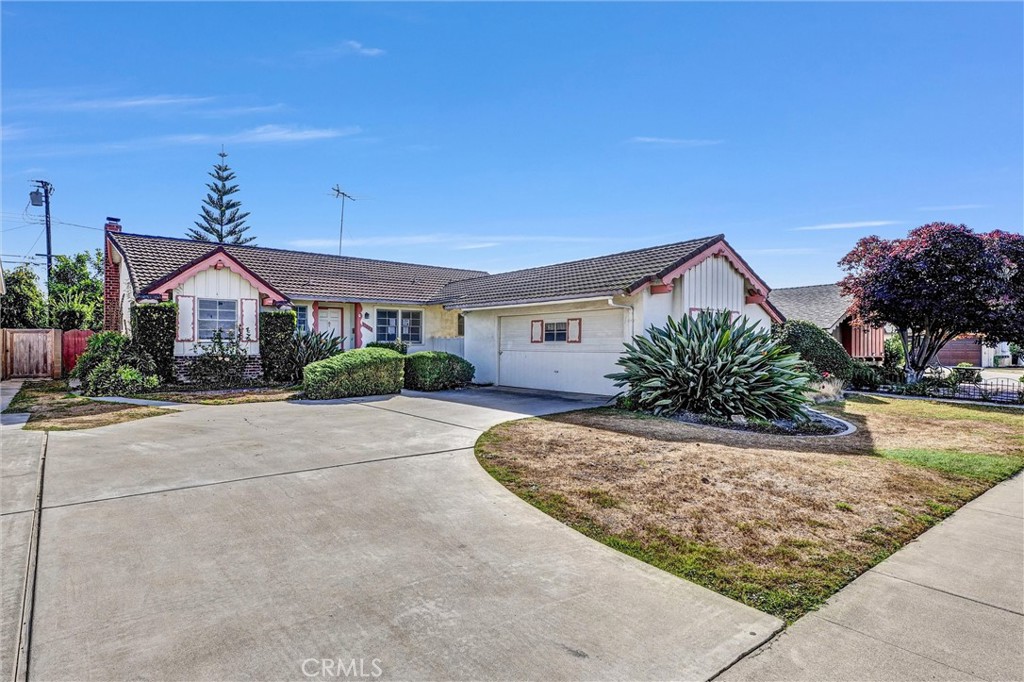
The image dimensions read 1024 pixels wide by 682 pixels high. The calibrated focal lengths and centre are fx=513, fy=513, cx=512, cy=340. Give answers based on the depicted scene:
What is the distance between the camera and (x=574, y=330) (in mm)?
14039

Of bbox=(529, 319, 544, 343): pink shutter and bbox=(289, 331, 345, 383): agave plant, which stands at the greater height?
bbox=(529, 319, 544, 343): pink shutter

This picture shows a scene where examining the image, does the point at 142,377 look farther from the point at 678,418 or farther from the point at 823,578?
the point at 823,578

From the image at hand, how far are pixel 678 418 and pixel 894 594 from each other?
669 cm

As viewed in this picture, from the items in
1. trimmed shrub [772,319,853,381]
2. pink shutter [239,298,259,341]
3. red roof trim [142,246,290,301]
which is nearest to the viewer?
red roof trim [142,246,290,301]

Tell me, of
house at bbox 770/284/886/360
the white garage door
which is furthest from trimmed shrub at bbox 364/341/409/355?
house at bbox 770/284/886/360

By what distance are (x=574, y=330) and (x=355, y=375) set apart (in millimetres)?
5873

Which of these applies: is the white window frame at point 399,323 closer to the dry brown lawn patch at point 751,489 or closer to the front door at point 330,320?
the front door at point 330,320

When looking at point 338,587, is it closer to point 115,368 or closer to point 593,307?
point 593,307

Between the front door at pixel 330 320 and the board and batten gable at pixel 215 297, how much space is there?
285 cm

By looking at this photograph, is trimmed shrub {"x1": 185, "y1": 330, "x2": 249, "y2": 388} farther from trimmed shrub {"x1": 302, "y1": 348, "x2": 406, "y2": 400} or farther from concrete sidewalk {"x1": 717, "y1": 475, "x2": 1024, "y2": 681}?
concrete sidewalk {"x1": 717, "y1": 475, "x2": 1024, "y2": 681}

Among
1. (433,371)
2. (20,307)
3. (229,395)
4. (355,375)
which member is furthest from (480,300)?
(20,307)

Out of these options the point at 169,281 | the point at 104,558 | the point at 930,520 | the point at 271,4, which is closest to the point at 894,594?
the point at 930,520

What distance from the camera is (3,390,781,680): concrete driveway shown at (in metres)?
2.51

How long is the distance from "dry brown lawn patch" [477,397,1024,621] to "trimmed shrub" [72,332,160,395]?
1029 centimetres
